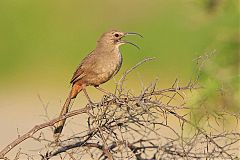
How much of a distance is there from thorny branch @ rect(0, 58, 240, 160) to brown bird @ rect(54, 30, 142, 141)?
3.20 ft

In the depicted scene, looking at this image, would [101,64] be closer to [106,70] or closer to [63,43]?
[106,70]

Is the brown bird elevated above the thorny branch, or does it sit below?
above

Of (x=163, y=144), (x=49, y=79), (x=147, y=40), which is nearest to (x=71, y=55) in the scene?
(x=49, y=79)

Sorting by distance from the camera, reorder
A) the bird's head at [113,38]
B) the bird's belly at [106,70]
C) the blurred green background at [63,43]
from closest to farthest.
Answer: the bird's belly at [106,70], the bird's head at [113,38], the blurred green background at [63,43]

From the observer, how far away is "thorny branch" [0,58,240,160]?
168 inches

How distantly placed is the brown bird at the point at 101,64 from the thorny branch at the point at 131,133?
0.98 metres

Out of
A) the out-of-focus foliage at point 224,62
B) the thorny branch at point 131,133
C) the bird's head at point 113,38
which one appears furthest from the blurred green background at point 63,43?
the thorny branch at point 131,133

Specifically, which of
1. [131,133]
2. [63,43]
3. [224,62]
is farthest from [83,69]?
[63,43]

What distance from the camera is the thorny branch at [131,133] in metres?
4.26

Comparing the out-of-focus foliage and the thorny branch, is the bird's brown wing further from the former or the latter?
the thorny branch

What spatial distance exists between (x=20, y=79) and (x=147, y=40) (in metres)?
2.15

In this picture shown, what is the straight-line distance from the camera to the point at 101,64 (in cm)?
564

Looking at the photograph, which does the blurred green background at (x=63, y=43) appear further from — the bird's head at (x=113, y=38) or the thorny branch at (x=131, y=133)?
the thorny branch at (x=131, y=133)

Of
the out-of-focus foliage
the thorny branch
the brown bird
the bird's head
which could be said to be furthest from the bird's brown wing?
the thorny branch
